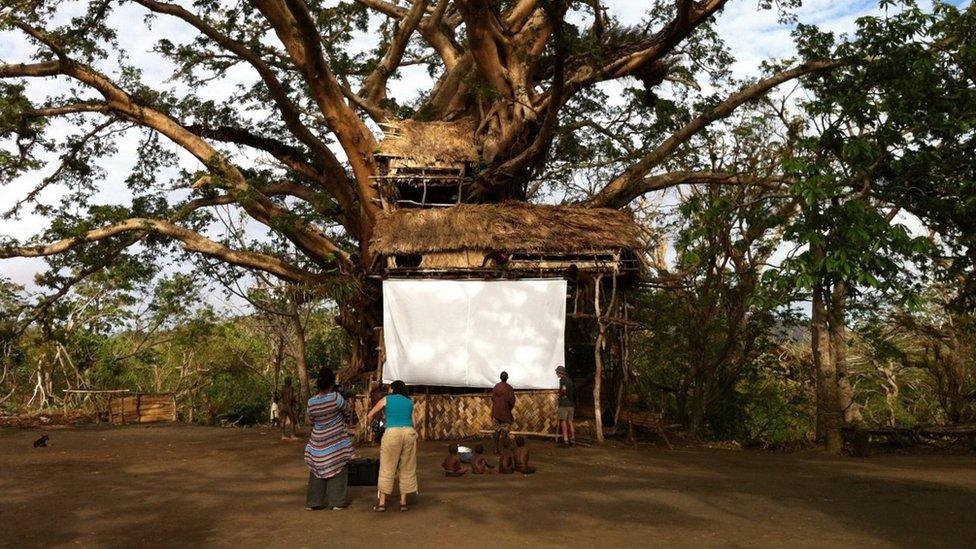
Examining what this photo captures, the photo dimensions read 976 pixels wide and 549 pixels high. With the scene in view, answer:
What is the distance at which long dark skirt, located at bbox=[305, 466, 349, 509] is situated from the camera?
24.5 feet

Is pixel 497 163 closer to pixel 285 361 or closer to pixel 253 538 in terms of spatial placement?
pixel 253 538

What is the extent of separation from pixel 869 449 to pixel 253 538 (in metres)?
11.0

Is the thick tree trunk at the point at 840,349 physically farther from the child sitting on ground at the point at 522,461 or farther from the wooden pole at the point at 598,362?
the child sitting on ground at the point at 522,461

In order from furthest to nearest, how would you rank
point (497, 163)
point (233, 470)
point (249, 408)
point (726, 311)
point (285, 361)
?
point (285, 361)
point (249, 408)
point (726, 311)
point (497, 163)
point (233, 470)

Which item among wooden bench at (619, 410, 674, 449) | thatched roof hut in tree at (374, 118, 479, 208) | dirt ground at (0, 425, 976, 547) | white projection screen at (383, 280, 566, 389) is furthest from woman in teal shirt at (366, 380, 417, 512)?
thatched roof hut in tree at (374, 118, 479, 208)

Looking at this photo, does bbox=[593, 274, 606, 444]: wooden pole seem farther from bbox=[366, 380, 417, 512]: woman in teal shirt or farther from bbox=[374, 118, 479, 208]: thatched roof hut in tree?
bbox=[366, 380, 417, 512]: woman in teal shirt

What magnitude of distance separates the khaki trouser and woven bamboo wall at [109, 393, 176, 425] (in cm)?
1484

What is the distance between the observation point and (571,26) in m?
15.8

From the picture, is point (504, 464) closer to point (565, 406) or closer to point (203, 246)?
point (565, 406)

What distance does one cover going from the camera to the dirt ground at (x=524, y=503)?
21.0 feet

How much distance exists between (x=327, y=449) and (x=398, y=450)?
1.99 ft

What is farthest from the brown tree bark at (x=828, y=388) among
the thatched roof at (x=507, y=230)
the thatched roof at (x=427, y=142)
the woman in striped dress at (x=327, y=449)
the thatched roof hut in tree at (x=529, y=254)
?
the woman in striped dress at (x=327, y=449)

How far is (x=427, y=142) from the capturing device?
16281mm

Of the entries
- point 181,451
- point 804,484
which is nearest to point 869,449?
point 804,484
